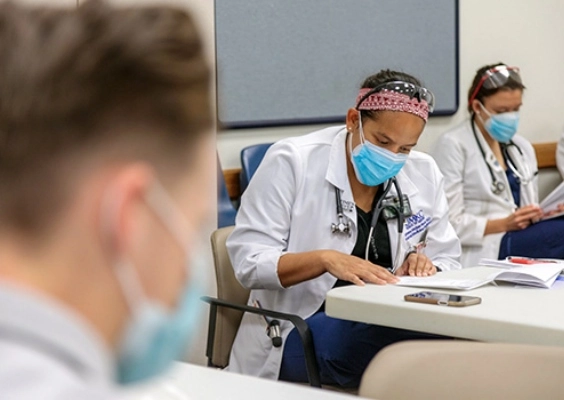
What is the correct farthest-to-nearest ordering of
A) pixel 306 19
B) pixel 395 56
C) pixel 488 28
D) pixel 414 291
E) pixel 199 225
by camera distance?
1. pixel 488 28
2. pixel 395 56
3. pixel 306 19
4. pixel 414 291
5. pixel 199 225

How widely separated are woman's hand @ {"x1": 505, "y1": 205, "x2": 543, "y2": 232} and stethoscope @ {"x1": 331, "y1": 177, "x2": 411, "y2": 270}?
4.94 ft

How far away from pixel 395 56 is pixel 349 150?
1.92 m

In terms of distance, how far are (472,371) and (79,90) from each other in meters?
1.24

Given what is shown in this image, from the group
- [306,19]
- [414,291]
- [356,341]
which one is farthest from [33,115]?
[306,19]

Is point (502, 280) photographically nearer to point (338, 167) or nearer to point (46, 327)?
point (338, 167)

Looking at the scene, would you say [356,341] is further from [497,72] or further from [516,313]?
[497,72]

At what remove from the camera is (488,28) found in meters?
5.27

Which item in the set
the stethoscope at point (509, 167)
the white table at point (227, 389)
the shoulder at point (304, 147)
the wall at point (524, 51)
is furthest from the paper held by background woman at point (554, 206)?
the white table at point (227, 389)

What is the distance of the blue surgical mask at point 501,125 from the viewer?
4496mm

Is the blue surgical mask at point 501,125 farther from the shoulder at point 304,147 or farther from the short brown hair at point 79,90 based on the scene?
the short brown hair at point 79,90

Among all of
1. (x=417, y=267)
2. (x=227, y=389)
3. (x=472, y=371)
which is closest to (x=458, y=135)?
(x=417, y=267)

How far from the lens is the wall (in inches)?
202

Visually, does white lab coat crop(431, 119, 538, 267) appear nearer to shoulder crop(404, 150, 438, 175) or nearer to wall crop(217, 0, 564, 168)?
wall crop(217, 0, 564, 168)

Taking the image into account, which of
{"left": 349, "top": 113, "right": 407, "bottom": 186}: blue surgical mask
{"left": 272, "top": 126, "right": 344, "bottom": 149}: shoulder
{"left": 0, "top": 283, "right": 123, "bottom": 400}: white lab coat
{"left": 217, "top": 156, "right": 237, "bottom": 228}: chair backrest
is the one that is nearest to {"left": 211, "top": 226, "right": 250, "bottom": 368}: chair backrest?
{"left": 272, "top": 126, "right": 344, "bottom": 149}: shoulder
